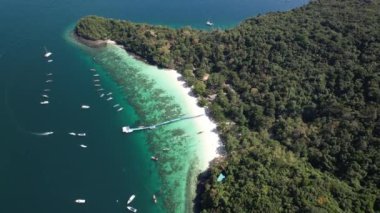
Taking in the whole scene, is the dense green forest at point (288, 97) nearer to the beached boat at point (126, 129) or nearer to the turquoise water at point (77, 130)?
the turquoise water at point (77, 130)

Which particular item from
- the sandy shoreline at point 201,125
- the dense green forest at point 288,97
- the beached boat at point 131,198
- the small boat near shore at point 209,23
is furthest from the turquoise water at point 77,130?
the small boat near shore at point 209,23

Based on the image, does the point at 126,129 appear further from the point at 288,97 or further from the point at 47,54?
the point at 47,54

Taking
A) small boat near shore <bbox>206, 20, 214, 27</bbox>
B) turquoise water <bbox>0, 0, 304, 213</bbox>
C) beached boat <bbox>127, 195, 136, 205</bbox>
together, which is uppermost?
small boat near shore <bbox>206, 20, 214, 27</bbox>

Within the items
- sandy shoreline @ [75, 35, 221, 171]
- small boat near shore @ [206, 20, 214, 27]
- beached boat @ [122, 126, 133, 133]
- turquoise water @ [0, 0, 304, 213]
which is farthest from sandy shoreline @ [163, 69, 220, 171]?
small boat near shore @ [206, 20, 214, 27]

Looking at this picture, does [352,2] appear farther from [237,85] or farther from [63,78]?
[63,78]

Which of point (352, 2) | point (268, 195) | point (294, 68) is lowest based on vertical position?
point (268, 195)

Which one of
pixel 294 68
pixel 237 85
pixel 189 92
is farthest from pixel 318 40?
pixel 189 92

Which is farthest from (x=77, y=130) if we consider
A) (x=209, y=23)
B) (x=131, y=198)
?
(x=209, y=23)

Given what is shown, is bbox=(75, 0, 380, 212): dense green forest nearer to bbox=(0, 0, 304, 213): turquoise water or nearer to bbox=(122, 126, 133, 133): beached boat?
bbox=(0, 0, 304, 213): turquoise water
